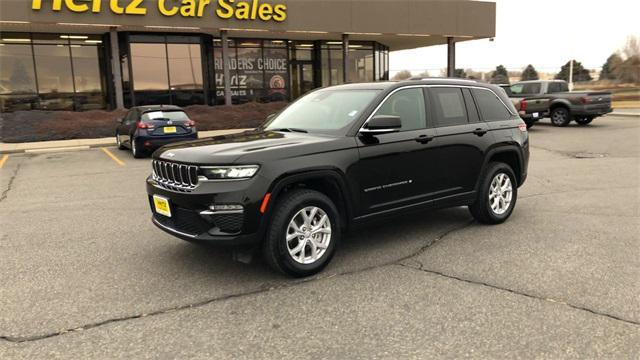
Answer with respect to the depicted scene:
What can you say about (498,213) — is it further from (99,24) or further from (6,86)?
(6,86)

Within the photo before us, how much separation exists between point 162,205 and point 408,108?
2675 millimetres

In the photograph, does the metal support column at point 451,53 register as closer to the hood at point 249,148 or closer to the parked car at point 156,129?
the parked car at point 156,129

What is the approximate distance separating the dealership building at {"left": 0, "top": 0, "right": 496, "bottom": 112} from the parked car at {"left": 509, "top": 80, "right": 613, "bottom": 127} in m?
6.71

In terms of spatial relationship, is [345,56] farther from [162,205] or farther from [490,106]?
[162,205]

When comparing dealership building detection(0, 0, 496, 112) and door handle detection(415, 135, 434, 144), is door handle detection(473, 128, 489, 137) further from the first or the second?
dealership building detection(0, 0, 496, 112)

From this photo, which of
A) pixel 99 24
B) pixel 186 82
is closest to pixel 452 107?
pixel 99 24

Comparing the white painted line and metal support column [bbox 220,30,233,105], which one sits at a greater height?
metal support column [bbox 220,30,233,105]

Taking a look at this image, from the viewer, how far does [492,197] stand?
605 cm

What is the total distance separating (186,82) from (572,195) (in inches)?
788

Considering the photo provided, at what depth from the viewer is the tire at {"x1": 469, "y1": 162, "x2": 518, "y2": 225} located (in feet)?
19.3

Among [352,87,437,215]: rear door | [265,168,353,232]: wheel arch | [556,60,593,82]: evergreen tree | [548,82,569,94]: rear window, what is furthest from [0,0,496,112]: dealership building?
[556,60,593,82]: evergreen tree

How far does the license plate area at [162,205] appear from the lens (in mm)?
4461

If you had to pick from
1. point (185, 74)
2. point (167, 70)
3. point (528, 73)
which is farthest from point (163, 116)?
point (528, 73)

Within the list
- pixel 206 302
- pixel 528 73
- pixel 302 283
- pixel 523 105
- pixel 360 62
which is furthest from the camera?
pixel 528 73
